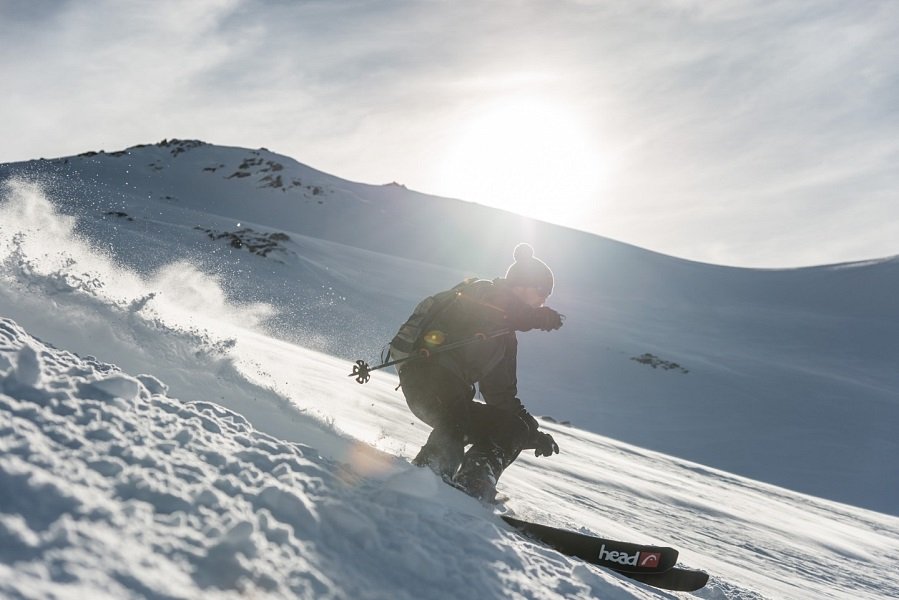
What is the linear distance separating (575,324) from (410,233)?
24306 millimetres

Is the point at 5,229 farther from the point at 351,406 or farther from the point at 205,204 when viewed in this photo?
the point at 205,204

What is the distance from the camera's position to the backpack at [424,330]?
13.7ft

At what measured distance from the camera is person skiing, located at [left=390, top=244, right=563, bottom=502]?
158 inches

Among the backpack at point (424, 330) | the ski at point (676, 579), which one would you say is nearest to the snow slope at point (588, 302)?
the backpack at point (424, 330)

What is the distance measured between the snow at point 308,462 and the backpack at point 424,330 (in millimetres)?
655

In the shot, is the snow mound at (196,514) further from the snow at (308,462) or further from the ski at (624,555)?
the ski at (624,555)

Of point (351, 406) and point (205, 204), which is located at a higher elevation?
point (205, 204)

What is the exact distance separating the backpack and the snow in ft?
2.15

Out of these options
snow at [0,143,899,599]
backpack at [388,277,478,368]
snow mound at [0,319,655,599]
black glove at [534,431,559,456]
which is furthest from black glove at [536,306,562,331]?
snow mound at [0,319,655,599]

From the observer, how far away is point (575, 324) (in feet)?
96.2

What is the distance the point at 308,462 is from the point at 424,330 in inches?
60.5

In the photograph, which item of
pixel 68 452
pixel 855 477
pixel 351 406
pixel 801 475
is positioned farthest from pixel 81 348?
pixel 855 477

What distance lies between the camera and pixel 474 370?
4215 mm

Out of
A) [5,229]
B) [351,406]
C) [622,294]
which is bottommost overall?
[351,406]
